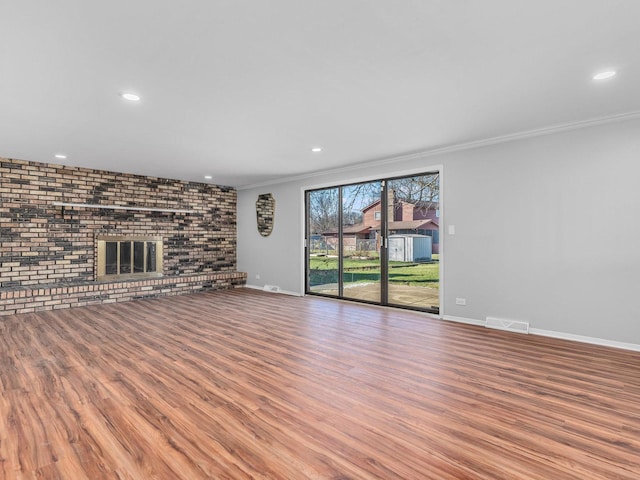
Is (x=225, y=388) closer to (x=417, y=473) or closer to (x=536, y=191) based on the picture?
(x=417, y=473)

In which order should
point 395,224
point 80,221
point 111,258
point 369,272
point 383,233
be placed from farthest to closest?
point 111,258 → point 80,221 → point 369,272 → point 383,233 → point 395,224

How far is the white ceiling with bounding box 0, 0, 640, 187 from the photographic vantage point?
1.90 m

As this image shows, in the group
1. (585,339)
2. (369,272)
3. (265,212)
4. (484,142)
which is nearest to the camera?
(585,339)

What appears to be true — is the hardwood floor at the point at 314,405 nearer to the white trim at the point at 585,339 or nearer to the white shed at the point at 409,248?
the white trim at the point at 585,339

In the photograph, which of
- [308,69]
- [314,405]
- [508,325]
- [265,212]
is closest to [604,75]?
[308,69]

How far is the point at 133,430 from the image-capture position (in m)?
1.97

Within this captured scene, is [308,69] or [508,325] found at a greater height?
[308,69]

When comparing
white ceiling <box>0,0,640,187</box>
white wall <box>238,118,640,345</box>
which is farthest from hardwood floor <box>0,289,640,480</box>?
white ceiling <box>0,0,640,187</box>

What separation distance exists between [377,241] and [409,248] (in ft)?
1.91

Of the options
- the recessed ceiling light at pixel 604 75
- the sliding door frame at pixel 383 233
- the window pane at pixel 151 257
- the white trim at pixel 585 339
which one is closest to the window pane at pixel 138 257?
the window pane at pixel 151 257

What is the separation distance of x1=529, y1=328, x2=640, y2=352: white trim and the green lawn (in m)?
1.47

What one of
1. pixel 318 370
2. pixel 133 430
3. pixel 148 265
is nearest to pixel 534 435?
pixel 318 370

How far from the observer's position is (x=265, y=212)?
7.49 m

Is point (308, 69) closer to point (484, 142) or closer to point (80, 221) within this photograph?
point (484, 142)
